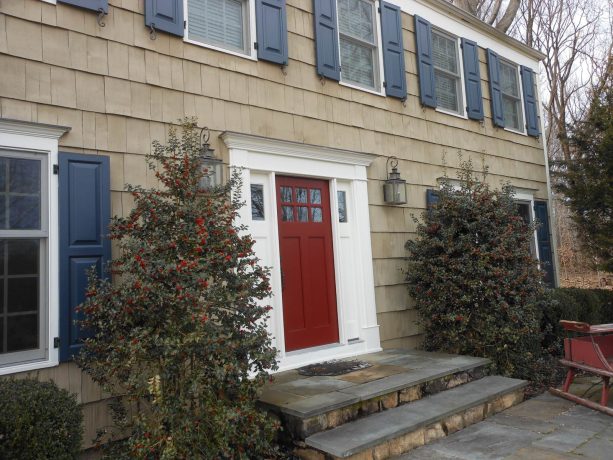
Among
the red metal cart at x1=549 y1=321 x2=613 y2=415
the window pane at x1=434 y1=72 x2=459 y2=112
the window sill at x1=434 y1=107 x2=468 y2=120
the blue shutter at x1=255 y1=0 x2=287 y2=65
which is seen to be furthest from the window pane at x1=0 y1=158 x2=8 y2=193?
the window pane at x1=434 y1=72 x2=459 y2=112

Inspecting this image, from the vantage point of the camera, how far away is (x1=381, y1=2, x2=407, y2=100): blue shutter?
5895 mm

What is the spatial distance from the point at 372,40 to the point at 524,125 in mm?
3635

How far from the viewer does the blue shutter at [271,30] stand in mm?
4723

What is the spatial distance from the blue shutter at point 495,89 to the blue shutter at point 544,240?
1.60 m

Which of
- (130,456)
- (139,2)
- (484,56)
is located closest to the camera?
(130,456)

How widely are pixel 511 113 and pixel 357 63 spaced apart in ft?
11.8

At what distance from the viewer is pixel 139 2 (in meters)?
4.02

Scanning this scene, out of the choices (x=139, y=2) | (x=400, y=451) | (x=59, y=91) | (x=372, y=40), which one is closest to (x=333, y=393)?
(x=400, y=451)

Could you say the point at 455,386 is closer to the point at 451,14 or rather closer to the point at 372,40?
the point at 372,40

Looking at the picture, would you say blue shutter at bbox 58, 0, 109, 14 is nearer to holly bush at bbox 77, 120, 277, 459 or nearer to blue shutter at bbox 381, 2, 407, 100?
holly bush at bbox 77, 120, 277, 459

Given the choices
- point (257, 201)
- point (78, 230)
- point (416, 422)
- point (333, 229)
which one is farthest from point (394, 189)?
point (78, 230)

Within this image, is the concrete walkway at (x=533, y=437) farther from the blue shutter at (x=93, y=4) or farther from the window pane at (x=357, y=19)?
the window pane at (x=357, y=19)

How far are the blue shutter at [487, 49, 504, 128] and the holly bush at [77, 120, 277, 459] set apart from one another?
5533 millimetres

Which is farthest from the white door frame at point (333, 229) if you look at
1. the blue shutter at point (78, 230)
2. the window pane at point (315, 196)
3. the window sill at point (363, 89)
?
the blue shutter at point (78, 230)
